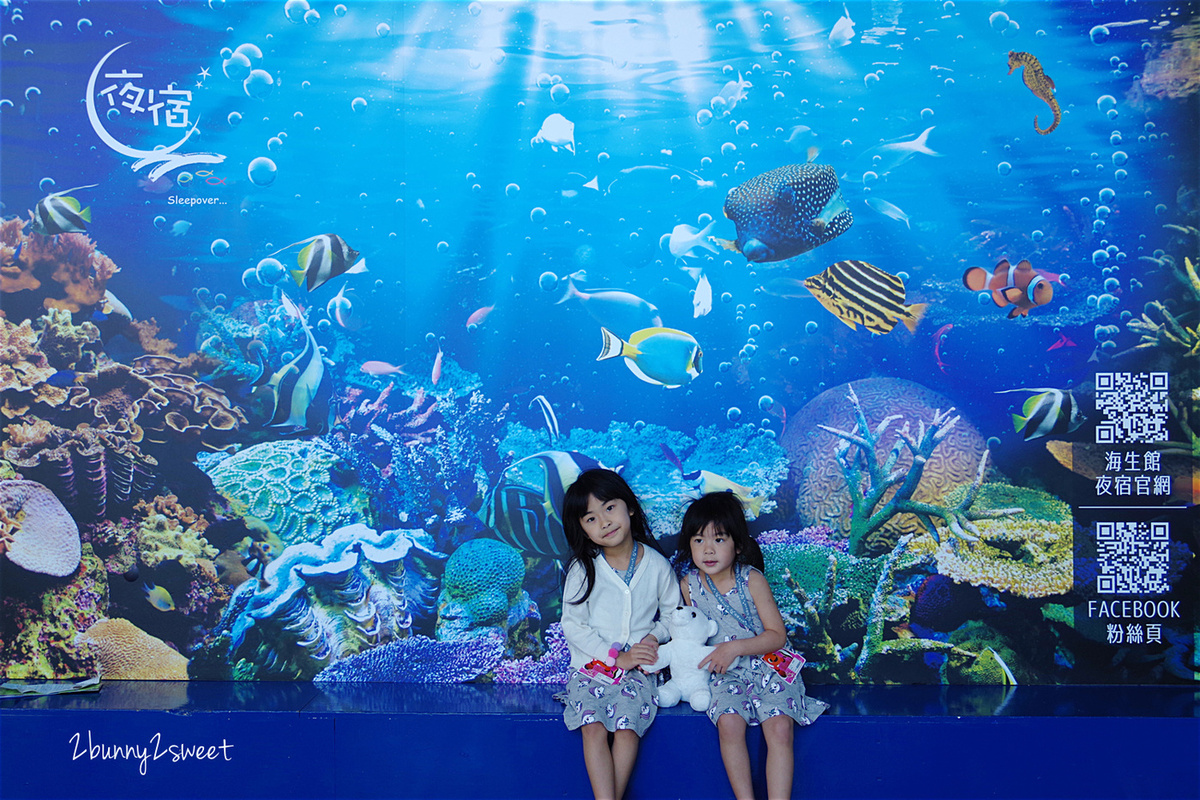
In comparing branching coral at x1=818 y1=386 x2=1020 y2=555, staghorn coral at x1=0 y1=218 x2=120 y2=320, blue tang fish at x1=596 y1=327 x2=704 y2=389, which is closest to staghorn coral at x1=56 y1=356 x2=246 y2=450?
staghorn coral at x1=0 y1=218 x2=120 y2=320

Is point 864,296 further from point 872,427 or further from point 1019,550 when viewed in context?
point 1019,550

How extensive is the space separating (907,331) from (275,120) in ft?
8.34

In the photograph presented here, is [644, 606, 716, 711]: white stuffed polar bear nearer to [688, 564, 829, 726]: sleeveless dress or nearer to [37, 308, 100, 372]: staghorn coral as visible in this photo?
[688, 564, 829, 726]: sleeveless dress

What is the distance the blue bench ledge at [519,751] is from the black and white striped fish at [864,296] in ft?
4.55

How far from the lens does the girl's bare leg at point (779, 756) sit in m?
2.54

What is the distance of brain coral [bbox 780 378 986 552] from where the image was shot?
10.2 feet

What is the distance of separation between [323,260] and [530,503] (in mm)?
1224

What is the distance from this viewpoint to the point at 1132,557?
3090 millimetres

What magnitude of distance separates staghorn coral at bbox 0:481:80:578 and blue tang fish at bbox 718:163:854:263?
284 centimetres

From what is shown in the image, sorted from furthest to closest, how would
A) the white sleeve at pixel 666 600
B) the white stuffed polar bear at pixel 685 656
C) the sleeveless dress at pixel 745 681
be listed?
the white sleeve at pixel 666 600
the white stuffed polar bear at pixel 685 656
the sleeveless dress at pixel 745 681

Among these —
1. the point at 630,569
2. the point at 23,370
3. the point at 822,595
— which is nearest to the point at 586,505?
the point at 630,569

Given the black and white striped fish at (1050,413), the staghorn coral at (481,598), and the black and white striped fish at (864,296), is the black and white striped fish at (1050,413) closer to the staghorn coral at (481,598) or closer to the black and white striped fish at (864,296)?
the black and white striped fish at (864,296)

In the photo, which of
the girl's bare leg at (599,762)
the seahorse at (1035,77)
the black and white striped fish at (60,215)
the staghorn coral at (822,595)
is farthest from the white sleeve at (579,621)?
the seahorse at (1035,77)

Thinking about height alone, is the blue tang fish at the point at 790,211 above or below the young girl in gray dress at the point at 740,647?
above
